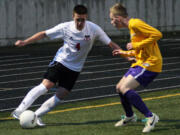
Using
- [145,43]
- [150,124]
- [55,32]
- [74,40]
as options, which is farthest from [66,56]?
[150,124]

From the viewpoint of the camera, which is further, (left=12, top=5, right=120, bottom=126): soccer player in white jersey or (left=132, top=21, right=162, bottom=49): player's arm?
(left=12, top=5, right=120, bottom=126): soccer player in white jersey

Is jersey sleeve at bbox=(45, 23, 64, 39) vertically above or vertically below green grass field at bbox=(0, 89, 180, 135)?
above

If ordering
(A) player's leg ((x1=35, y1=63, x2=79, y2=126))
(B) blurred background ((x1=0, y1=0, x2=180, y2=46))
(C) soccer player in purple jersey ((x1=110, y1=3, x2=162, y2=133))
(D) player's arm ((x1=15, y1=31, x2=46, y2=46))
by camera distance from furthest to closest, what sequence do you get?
1. (B) blurred background ((x1=0, y1=0, x2=180, y2=46))
2. (A) player's leg ((x1=35, y1=63, x2=79, y2=126))
3. (D) player's arm ((x1=15, y1=31, x2=46, y2=46))
4. (C) soccer player in purple jersey ((x1=110, y1=3, x2=162, y2=133))

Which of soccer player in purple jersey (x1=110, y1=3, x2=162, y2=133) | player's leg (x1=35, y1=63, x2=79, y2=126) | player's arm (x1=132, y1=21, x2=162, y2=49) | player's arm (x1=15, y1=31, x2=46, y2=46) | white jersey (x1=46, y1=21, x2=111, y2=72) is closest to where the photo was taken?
player's arm (x1=132, y1=21, x2=162, y2=49)

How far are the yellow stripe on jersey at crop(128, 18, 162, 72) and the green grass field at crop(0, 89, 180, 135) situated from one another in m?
0.98

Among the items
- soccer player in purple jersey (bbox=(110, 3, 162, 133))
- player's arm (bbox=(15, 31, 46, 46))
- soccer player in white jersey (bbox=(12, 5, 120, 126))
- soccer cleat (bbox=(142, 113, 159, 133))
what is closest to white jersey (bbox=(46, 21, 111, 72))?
soccer player in white jersey (bbox=(12, 5, 120, 126))

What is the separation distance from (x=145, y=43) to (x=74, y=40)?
1.22 meters

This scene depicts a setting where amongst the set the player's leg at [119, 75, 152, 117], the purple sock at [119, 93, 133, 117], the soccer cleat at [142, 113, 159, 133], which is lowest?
the soccer cleat at [142, 113, 159, 133]

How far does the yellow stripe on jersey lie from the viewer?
7559mm

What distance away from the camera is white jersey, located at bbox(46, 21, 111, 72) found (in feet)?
26.9

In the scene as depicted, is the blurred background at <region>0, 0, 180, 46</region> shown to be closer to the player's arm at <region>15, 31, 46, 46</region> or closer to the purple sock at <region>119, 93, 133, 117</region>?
the player's arm at <region>15, 31, 46, 46</region>

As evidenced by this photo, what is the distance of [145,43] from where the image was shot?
754 cm

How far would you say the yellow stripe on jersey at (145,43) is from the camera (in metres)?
7.56

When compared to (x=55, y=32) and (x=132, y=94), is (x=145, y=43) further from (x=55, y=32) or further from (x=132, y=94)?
(x=55, y=32)
